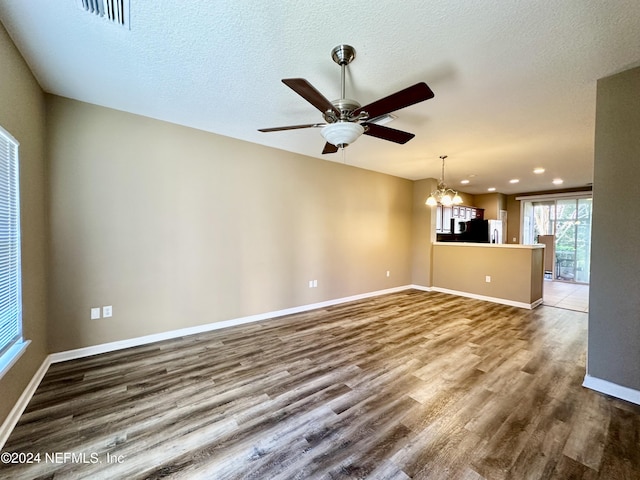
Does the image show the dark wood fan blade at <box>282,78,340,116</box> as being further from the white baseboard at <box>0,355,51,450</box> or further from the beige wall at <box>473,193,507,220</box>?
the beige wall at <box>473,193,507,220</box>

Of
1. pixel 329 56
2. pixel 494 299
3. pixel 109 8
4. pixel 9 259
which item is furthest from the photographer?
pixel 494 299

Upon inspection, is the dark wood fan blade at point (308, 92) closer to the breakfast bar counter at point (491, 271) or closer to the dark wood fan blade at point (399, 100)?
the dark wood fan blade at point (399, 100)

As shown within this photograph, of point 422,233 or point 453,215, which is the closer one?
point 422,233

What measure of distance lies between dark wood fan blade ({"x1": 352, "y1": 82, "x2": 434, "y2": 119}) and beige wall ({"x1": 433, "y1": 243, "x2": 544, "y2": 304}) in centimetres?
447

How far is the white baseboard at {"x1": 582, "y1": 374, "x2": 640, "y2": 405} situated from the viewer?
2059 mm

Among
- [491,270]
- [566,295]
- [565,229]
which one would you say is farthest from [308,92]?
[565,229]

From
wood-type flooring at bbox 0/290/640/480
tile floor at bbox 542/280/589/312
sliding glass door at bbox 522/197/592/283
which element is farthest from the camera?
sliding glass door at bbox 522/197/592/283

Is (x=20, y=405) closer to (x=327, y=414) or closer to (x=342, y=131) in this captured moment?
(x=327, y=414)

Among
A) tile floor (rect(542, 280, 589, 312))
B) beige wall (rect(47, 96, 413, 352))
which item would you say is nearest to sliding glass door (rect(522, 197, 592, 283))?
tile floor (rect(542, 280, 589, 312))

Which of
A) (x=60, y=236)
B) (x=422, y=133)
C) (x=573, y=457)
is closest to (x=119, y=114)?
(x=60, y=236)

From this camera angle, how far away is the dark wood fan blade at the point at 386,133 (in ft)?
7.20

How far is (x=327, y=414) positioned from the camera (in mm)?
1887

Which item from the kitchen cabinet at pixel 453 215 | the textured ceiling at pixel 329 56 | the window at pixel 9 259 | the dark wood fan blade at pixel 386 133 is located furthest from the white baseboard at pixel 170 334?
the kitchen cabinet at pixel 453 215

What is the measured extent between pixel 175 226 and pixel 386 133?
2.68 m
